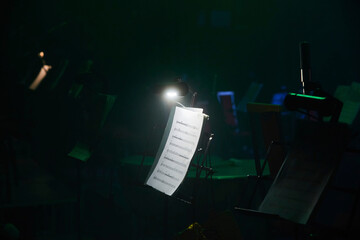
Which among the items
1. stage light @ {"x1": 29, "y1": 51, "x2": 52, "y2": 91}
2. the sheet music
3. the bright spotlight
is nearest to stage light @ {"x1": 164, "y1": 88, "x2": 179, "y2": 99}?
the bright spotlight

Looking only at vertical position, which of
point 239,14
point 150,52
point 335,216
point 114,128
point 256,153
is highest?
point 239,14

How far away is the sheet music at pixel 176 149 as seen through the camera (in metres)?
2.74

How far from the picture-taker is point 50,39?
21.9 feet

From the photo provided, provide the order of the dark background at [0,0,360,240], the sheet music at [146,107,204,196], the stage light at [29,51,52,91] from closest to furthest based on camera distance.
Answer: the sheet music at [146,107,204,196] → the dark background at [0,0,360,240] → the stage light at [29,51,52,91]

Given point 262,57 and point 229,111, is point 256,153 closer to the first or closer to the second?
point 229,111

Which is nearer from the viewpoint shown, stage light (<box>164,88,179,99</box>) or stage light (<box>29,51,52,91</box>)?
stage light (<box>164,88,179,99</box>)

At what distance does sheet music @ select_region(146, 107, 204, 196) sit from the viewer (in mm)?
2740

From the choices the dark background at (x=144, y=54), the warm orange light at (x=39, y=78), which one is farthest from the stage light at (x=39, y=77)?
the dark background at (x=144, y=54)

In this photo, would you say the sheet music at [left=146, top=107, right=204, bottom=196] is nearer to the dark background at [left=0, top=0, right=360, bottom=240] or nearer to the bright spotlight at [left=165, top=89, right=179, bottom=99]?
the bright spotlight at [left=165, top=89, right=179, bottom=99]

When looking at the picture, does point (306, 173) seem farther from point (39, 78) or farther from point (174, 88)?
point (39, 78)

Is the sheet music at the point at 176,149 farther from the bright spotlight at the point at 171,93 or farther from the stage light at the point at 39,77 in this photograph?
the stage light at the point at 39,77

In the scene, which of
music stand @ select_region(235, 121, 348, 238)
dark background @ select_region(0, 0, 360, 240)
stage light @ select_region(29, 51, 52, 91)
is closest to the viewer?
music stand @ select_region(235, 121, 348, 238)

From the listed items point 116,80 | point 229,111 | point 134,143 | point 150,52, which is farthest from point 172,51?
point 134,143

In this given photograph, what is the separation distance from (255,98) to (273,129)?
421cm
